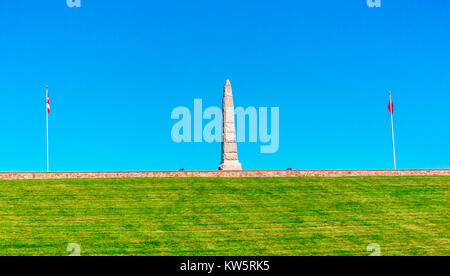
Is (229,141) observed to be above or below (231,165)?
above

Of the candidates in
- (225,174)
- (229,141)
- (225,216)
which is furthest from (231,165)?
(225,216)

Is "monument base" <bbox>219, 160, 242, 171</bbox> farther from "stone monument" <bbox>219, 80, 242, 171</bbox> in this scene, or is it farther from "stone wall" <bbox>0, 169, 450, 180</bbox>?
"stone wall" <bbox>0, 169, 450, 180</bbox>

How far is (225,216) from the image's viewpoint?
21828 millimetres

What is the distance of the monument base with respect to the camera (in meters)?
33.6

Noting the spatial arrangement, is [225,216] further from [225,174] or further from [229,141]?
[229,141]

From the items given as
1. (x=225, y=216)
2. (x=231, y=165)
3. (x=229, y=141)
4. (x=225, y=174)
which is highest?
(x=229, y=141)

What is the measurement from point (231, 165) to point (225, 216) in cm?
1203

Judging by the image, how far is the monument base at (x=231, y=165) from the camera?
33.6 m

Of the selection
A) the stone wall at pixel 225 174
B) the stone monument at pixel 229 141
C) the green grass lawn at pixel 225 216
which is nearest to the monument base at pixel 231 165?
the stone monument at pixel 229 141

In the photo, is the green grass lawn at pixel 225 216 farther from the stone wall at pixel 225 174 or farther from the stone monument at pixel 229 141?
the stone monument at pixel 229 141

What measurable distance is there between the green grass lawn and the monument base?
12.7 ft
